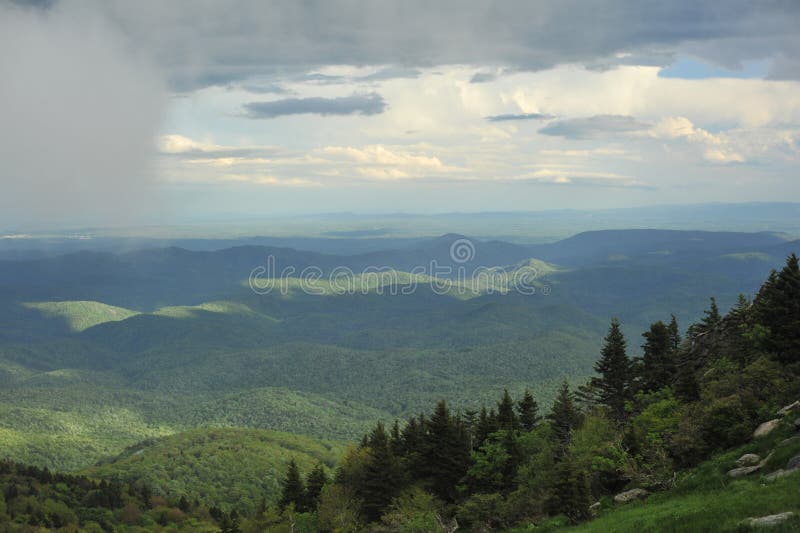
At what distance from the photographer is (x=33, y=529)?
372 ft

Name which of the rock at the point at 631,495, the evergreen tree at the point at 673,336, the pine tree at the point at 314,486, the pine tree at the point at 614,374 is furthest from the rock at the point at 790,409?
the pine tree at the point at 314,486

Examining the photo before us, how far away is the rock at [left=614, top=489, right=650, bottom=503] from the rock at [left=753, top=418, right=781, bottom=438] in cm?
751

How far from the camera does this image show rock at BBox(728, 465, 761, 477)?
30219 millimetres

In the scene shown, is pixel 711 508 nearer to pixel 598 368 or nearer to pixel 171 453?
pixel 598 368

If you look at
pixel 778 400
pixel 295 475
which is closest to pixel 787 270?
pixel 778 400

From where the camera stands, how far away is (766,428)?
34.8 m

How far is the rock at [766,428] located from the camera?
34.2 m

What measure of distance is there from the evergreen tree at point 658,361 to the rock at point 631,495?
30.7m

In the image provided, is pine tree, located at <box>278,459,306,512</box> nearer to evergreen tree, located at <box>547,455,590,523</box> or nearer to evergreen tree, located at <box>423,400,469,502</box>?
evergreen tree, located at <box>423,400,469,502</box>

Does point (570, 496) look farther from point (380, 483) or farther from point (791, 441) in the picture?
point (380, 483)

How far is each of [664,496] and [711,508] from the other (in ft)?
27.6

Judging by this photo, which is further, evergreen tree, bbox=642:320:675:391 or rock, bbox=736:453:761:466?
evergreen tree, bbox=642:320:675:391

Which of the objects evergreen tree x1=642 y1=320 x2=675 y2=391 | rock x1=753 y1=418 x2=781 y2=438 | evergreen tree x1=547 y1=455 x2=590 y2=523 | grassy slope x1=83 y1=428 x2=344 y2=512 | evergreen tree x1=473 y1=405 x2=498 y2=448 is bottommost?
grassy slope x1=83 y1=428 x2=344 y2=512

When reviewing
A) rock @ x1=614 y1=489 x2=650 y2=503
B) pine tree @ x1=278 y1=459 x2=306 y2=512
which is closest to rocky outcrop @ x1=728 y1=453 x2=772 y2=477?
rock @ x1=614 y1=489 x2=650 y2=503
